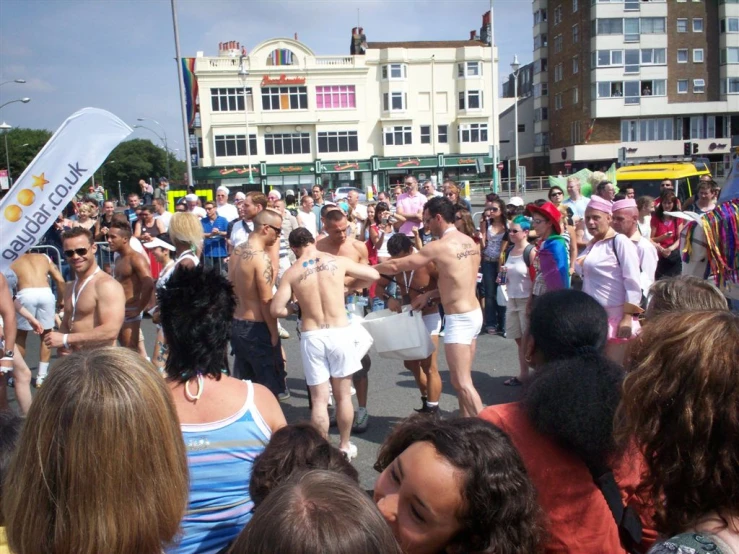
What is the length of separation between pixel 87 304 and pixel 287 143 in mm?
50716

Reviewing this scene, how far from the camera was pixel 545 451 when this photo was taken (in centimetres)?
198

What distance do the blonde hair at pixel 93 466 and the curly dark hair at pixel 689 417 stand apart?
1.20 m

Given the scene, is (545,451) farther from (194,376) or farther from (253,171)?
(253,171)

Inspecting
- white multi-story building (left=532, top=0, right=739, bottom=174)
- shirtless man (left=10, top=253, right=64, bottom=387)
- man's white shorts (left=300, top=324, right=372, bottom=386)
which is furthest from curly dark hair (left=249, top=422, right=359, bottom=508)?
white multi-story building (left=532, top=0, right=739, bottom=174)

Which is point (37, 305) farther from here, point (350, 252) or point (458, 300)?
point (458, 300)

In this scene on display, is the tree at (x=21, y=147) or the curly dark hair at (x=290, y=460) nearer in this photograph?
the curly dark hair at (x=290, y=460)

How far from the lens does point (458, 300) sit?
5.05 meters

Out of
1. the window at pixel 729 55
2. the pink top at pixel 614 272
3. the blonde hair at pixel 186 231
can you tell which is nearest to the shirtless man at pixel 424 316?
the pink top at pixel 614 272

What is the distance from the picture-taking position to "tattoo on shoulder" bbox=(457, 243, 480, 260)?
5023mm

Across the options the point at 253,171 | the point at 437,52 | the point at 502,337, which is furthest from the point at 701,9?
the point at 502,337

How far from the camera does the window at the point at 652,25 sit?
5419cm

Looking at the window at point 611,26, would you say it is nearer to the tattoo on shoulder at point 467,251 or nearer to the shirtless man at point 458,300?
the tattoo on shoulder at point 467,251

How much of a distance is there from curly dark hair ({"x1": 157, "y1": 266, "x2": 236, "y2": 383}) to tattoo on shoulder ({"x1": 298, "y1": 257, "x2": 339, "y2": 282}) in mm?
1908

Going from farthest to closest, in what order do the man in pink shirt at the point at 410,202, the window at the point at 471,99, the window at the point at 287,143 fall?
1. the window at the point at 471,99
2. the window at the point at 287,143
3. the man in pink shirt at the point at 410,202
